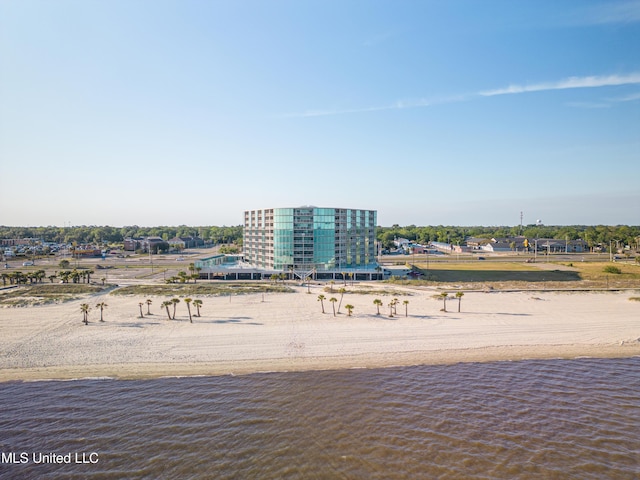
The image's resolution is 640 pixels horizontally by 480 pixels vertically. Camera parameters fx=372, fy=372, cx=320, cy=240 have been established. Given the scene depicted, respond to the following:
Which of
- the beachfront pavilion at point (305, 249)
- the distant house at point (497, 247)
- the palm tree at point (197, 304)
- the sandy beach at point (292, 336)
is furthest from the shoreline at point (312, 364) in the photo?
the distant house at point (497, 247)

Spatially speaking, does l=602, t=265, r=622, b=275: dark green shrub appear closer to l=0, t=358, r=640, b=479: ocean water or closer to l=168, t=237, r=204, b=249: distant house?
l=0, t=358, r=640, b=479: ocean water

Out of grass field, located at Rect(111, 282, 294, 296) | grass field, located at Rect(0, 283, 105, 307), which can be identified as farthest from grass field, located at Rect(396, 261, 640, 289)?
grass field, located at Rect(0, 283, 105, 307)

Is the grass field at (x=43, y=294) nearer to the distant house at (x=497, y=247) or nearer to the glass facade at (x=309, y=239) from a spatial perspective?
the glass facade at (x=309, y=239)

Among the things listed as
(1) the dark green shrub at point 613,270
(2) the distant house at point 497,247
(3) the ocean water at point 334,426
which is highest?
(2) the distant house at point 497,247

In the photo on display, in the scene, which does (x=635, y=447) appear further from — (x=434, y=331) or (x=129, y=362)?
(x=129, y=362)

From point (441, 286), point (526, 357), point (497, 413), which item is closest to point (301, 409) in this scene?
point (497, 413)
